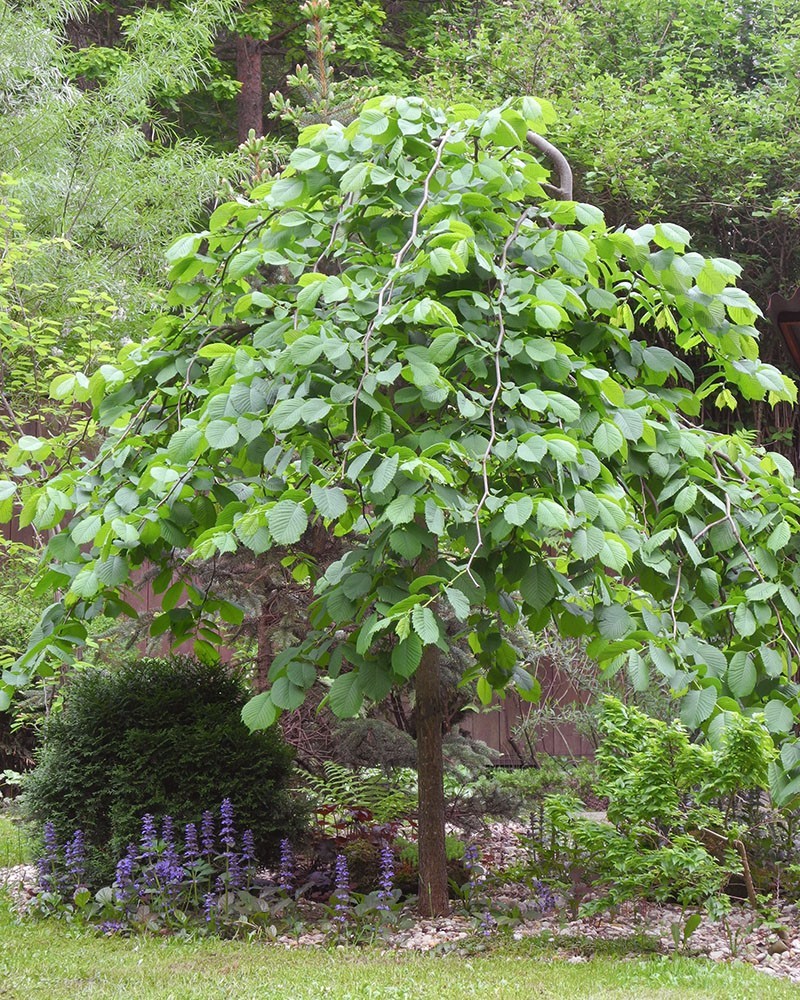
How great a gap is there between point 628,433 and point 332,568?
0.85 metres

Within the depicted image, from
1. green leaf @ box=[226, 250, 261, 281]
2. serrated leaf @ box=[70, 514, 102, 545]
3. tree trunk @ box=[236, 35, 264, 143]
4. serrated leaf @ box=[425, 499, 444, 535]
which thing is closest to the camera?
serrated leaf @ box=[425, 499, 444, 535]

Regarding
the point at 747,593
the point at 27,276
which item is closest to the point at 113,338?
the point at 27,276

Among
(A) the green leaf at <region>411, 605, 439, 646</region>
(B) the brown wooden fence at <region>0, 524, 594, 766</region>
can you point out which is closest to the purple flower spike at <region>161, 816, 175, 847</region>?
(A) the green leaf at <region>411, 605, 439, 646</region>

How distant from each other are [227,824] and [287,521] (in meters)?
1.79

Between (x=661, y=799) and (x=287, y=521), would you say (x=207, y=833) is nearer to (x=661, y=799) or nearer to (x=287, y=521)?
(x=661, y=799)

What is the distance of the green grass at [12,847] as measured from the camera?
4.92 meters

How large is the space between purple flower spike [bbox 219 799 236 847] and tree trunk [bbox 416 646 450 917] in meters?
0.66

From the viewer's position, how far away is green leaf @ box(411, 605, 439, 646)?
7.41 feet

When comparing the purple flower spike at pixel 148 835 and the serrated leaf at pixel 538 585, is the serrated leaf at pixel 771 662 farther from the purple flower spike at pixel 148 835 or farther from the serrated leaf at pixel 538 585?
the purple flower spike at pixel 148 835

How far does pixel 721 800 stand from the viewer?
15.6 ft

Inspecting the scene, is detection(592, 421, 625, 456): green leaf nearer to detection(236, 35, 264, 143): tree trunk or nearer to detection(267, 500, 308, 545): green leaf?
detection(267, 500, 308, 545): green leaf

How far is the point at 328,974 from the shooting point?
9.86 feet

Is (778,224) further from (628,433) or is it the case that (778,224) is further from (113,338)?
(628,433)

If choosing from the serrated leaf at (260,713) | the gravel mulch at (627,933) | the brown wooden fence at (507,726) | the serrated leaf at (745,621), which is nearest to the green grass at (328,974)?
the gravel mulch at (627,933)
